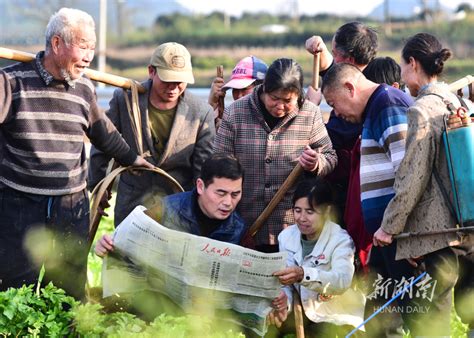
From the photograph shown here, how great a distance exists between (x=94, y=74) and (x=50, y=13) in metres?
19.4

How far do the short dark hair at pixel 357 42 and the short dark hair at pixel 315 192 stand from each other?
903 mm

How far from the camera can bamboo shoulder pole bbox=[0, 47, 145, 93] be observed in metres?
4.91

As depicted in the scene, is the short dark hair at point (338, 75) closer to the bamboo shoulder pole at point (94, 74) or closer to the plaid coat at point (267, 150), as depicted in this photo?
the plaid coat at point (267, 150)

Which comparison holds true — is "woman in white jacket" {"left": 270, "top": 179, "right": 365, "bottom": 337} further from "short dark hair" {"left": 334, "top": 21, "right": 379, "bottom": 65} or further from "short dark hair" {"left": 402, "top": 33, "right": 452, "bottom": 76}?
"short dark hair" {"left": 334, "top": 21, "right": 379, "bottom": 65}

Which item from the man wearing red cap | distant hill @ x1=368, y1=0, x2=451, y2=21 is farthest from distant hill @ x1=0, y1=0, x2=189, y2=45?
the man wearing red cap

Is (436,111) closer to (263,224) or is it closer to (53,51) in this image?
(263,224)

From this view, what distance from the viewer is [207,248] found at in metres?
4.45

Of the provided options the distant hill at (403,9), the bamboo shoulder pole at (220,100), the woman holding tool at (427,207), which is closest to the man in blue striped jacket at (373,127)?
the woman holding tool at (427,207)

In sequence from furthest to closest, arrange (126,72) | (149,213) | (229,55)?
1. (229,55)
2. (126,72)
3. (149,213)

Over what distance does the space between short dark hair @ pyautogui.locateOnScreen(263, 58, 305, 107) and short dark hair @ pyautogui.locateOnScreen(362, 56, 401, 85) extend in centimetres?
62

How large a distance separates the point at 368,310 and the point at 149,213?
1.25 meters

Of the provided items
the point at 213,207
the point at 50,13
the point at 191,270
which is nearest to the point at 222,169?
the point at 213,207

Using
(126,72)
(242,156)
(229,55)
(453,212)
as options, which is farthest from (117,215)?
(229,55)

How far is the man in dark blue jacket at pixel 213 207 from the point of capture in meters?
4.80
